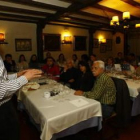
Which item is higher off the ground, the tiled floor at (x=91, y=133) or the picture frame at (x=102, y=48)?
the picture frame at (x=102, y=48)

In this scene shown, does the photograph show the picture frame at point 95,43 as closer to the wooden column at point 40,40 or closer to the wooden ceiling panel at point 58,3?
the wooden column at point 40,40

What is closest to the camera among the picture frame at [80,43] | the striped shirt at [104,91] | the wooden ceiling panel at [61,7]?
the striped shirt at [104,91]

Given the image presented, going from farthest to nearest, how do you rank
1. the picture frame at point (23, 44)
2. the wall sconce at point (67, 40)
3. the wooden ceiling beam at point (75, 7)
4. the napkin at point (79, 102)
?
the wall sconce at point (67, 40) < the picture frame at point (23, 44) < the wooden ceiling beam at point (75, 7) < the napkin at point (79, 102)

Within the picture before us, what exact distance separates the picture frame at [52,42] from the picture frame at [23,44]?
0.77 m

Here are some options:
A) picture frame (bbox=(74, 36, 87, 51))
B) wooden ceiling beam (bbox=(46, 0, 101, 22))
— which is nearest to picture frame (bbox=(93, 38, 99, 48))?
picture frame (bbox=(74, 36, 87, 51))

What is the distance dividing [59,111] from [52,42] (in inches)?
221

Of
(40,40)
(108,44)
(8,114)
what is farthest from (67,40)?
(8,114)

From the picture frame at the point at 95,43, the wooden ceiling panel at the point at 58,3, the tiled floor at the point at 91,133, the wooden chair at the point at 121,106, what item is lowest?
the tiled floor at the point at 91,133

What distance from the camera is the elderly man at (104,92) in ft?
7.00

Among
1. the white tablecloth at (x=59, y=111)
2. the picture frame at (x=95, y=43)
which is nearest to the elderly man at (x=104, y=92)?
the white tablecloth at (x=59, y=111)

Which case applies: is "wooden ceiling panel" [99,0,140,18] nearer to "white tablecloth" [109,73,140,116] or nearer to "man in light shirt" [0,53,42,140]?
"white tablecloth" [109,73,140,116]

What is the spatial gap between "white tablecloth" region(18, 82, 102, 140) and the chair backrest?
549 mm

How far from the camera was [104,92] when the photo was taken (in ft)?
7.25

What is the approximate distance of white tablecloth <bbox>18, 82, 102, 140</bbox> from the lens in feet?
5.08
